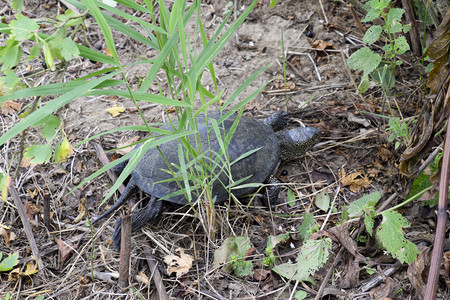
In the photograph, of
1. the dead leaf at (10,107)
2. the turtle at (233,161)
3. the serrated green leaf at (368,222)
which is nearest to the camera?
the serrated green leaf at (368,222)

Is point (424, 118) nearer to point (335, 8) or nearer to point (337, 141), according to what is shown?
point (337, 141)

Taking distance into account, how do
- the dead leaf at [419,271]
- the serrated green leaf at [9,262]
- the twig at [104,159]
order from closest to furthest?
1. the dead leaf at [419,271]
2. the serrated green leaf at [9,262]
3. the twig at [104,159]

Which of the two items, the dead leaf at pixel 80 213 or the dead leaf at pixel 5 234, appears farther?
the dead leaf at pixel 80 213

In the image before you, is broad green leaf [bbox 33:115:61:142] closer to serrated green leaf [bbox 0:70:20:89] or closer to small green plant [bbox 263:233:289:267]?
serrated green leaf [bbox 0:70:20:89]

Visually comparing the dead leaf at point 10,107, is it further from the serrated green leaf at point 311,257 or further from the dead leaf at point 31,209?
the serrated green leaf at point 311,257

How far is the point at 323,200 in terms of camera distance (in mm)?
2420

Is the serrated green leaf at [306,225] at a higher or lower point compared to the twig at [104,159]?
lower

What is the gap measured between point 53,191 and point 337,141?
1931 millimetres

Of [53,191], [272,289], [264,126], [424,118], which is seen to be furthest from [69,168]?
[424,118]

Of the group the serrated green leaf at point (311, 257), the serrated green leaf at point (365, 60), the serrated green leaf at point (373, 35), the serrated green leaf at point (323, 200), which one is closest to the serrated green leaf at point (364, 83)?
the serrated green leaf at point (365, 60)

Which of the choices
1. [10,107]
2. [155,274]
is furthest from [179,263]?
[10,107]

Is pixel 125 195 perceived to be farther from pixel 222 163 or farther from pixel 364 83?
pixel 364 83

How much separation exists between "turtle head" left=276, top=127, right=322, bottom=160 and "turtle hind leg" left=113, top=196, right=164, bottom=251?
2.94 ft

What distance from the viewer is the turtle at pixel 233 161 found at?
2.31 metres
